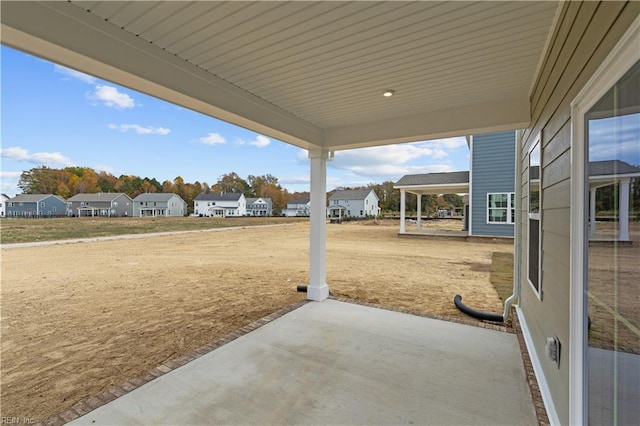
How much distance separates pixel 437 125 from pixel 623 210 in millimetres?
2610

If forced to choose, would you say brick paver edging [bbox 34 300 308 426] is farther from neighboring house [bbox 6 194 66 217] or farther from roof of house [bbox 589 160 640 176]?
neighboring house [bbox 6 194 66 217]

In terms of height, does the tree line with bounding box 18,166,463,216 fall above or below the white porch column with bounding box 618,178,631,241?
above

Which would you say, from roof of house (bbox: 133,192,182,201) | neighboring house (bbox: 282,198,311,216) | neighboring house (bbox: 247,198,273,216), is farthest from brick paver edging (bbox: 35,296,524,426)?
neighboring house (bbox: 247,198,273,216)

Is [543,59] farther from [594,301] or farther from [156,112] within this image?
[156,112]

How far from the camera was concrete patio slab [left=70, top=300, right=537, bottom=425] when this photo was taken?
1970 mm

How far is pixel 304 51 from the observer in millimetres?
2205

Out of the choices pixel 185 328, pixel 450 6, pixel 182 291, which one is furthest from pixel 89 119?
pixel 450 6

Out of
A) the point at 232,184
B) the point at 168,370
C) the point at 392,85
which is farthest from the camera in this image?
the point at 232,184

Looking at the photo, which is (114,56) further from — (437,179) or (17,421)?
(437,179)

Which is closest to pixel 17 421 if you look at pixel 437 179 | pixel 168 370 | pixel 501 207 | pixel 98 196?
pixel 168 370

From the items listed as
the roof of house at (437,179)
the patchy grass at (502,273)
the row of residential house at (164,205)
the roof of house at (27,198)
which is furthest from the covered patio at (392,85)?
the roof of house at (27,198)

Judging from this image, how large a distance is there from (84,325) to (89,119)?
2372 cm

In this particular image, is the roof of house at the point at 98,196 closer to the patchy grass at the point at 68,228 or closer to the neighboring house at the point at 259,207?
the patchy grass at the point at 68,228

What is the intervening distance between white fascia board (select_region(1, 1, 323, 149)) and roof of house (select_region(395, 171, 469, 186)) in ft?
40.4
